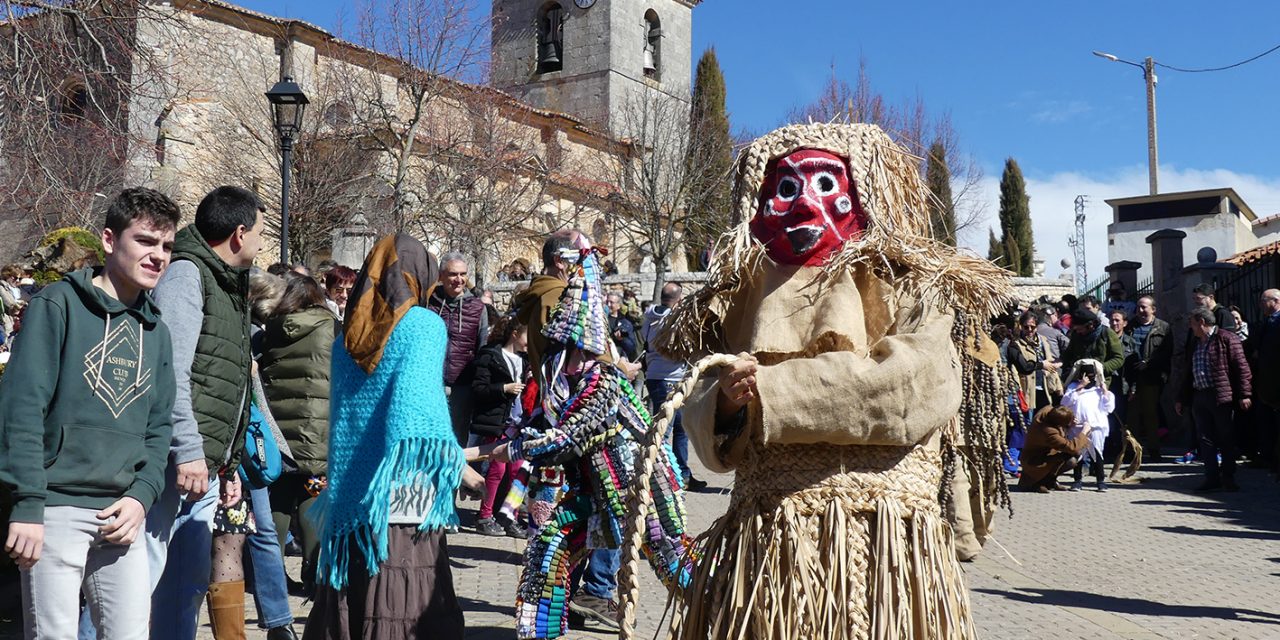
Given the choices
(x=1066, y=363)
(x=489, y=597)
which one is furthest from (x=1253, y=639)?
(x=1066, y=363)

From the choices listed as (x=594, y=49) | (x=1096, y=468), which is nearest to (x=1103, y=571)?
(x=1096, y=468)

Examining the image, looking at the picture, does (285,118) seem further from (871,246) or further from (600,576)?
(871,246)

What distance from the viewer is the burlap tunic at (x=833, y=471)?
125 inches

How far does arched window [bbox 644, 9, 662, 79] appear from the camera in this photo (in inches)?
1980

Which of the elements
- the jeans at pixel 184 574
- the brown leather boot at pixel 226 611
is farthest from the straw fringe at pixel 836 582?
the brown leather boot at pixel 226 611

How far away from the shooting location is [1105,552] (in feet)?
27.8

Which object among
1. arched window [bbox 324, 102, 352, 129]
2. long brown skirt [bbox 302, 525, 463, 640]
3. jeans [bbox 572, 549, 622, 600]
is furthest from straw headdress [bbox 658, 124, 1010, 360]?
arched window [bbox 324, 102, 352, 129]

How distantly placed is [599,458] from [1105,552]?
4.81 meters

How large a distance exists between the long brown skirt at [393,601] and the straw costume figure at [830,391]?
1.06m

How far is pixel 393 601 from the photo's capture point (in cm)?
414

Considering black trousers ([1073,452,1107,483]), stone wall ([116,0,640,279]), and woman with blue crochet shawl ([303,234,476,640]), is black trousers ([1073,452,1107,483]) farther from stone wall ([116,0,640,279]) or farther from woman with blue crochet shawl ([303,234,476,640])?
stone wall ([116,0,640,279])

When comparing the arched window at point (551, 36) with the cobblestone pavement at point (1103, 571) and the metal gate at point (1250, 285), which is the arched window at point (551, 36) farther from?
the cobblestone pavement at point (1103, 571)

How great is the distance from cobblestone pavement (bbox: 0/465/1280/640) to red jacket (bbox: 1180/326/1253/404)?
3.30ft

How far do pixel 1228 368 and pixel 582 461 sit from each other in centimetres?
845
